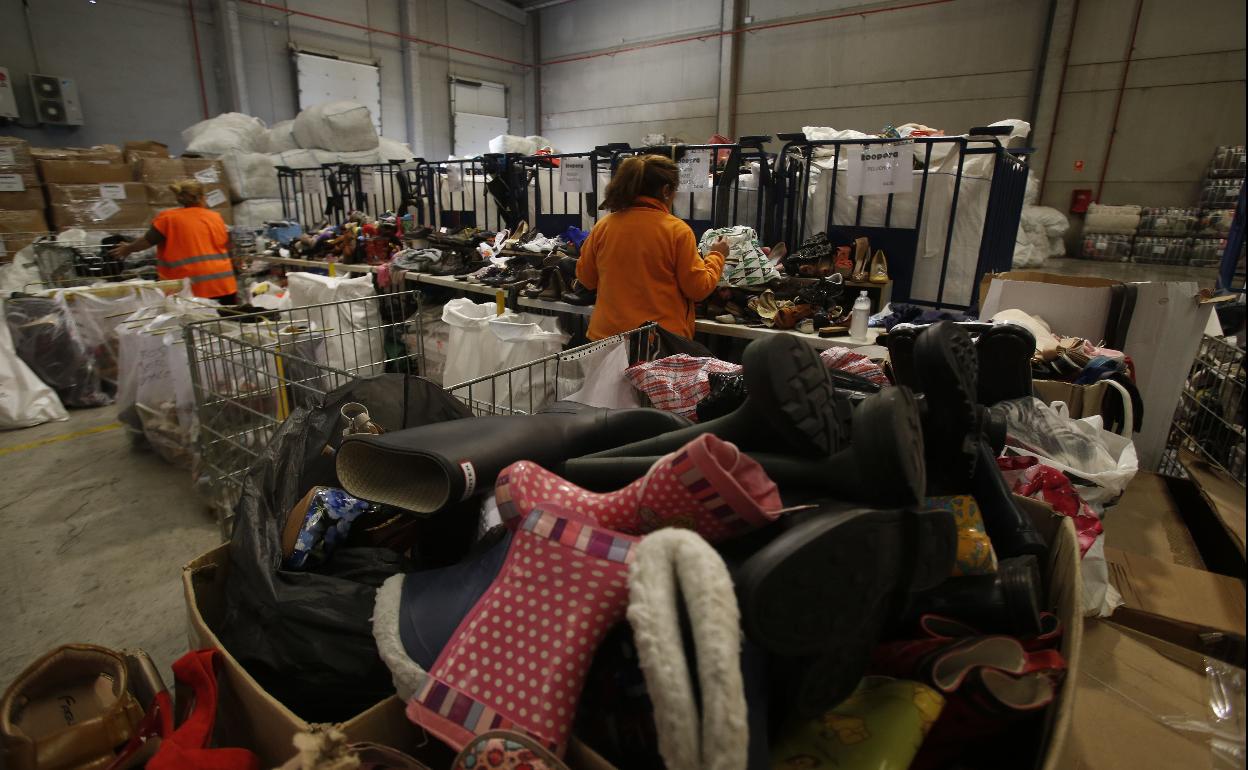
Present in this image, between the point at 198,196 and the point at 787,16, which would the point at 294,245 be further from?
the point at 787,16

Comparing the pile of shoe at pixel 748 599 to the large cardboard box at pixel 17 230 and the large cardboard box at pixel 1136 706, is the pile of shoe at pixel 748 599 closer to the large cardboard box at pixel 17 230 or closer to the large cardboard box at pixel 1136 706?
the large cardboard box at pixel 1136 706

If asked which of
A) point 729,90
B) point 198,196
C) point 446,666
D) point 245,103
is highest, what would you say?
point 729,90

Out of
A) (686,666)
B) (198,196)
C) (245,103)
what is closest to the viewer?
(686,666)

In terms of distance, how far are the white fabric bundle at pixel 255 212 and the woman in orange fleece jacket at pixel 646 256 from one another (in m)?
5.33

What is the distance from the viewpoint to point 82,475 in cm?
288

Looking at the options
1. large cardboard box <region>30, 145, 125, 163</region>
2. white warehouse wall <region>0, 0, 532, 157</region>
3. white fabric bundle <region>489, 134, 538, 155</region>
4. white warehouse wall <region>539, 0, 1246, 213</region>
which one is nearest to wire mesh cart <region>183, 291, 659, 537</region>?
large cardboard box <region>30, 145, 125, 163</region>

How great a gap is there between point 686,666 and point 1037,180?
893 cm

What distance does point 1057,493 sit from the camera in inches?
43.1

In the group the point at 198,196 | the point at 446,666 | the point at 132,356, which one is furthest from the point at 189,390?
the point at 446,666

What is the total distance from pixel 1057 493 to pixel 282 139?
7.61 metres

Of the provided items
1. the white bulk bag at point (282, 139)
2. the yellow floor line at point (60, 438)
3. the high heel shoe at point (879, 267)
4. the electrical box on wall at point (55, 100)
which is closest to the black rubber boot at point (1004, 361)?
the high heel shoe at point (879, 267)

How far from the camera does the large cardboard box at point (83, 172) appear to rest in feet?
15.7

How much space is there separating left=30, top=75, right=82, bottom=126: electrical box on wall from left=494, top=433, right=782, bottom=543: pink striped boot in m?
8.41

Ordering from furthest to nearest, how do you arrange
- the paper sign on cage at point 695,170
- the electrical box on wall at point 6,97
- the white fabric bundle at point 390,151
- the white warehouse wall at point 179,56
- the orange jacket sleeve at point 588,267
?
1. the white fabric bundle at point 390,151
2. the white warehouse wall at point 179,56
3. the electrical box on wall at point 6,97
4. the paper sign on cage at point 695,170
5. the orange jacket sleeve at point 588,267
